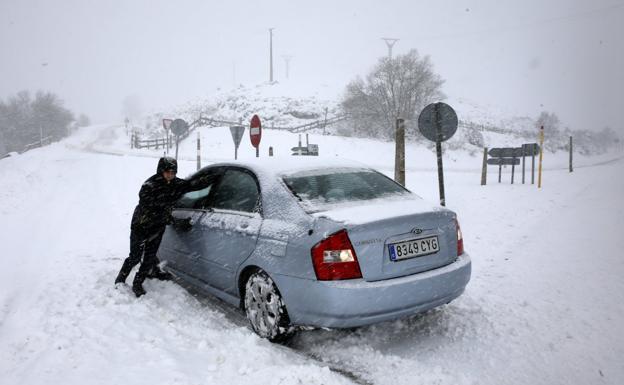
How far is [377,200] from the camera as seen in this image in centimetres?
368

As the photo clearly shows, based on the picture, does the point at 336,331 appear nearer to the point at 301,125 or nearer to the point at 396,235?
the point at 396,235

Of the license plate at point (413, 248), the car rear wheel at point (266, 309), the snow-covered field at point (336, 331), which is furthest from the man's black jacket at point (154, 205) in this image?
the license plate at point (413, 248)

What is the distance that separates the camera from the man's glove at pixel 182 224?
4589 millimetres

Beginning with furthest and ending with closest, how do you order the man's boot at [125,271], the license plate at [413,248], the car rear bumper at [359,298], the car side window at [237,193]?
1. the man's boot at [125,271]
2. the car side window at [237,193]
3. the license plate at [413,248]
4. the car rear bumper at [359,298]

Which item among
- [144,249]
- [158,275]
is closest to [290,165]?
[144,249]

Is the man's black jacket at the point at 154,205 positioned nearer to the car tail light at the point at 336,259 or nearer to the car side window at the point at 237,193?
the car side window at the point at 237,193

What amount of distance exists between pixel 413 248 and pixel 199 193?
8.32 ft

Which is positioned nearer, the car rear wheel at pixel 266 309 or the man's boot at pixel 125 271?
the car rear wheel at pixel 266 309

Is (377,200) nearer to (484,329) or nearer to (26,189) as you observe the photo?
(484,329)

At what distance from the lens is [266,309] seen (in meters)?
3.50

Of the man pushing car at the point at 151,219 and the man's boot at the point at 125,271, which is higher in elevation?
the man pushing car at the point at 151,219

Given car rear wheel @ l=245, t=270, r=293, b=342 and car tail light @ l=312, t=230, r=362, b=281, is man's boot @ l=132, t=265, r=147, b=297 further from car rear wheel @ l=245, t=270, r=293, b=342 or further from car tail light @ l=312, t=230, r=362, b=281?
car tail light @ l=312, t=230, r=362, b=281

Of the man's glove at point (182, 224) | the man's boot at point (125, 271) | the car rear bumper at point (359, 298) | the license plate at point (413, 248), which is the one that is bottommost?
the man's boot at point (125, 271)

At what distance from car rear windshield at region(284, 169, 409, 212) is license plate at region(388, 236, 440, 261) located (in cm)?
62
